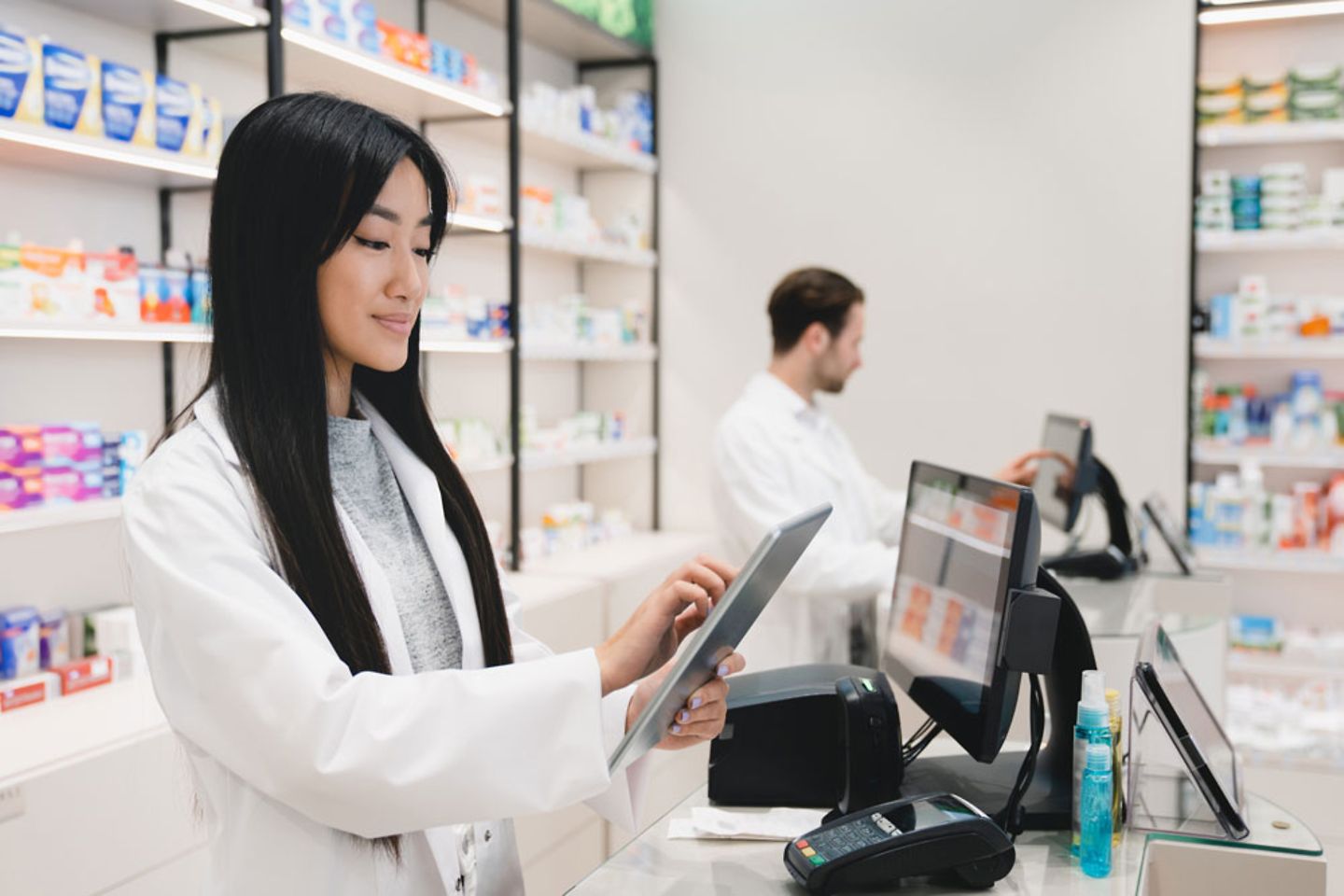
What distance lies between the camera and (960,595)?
5.73 feet

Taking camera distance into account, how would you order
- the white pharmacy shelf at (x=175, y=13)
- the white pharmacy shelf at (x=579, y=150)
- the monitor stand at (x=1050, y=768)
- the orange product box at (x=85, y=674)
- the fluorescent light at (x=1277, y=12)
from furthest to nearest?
1. the white pharmacy shelf at (x=579, y=150)
2. the fluorescent light at (x=1277, y=12)
3. the white pharmacy shelf at (x=175, y=13)
4. the orange product box at (x=85, y=674)
5. the monitor stand at (x=1050, y=768)

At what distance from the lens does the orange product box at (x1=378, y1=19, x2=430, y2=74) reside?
11.8ft

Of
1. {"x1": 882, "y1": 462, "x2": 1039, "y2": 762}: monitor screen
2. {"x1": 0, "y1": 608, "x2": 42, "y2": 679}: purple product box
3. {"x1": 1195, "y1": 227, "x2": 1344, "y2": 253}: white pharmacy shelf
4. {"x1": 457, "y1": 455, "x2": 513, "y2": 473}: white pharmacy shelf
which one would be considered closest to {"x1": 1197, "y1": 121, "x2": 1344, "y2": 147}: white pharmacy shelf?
{"x1": 1195, "y1": 227, "x2": 1344, "y2": 253}: white pharmacy shelf

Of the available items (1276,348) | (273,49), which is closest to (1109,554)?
(1276,348)

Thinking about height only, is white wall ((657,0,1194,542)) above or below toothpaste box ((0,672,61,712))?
above

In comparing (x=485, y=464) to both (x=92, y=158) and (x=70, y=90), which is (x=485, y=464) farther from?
(x=70, y=90)

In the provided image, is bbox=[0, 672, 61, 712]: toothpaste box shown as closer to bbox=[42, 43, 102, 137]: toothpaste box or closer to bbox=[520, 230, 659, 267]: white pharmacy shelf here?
bbox=[42, 43, 102, 137]: toothpaste box

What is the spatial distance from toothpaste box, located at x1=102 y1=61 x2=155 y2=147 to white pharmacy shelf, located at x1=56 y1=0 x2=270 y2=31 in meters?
0.26

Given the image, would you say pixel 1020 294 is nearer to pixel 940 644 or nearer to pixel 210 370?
pixel 940 644

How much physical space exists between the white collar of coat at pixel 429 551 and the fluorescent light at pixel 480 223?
99.6 inches

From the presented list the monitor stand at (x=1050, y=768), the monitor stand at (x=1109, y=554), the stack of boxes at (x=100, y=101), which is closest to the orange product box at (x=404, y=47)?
the stack of boxes at (x=100, y=101)

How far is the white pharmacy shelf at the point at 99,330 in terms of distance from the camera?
244cm

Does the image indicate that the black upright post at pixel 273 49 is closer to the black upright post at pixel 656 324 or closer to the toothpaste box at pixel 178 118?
the toothpaste box at pixel 178 118

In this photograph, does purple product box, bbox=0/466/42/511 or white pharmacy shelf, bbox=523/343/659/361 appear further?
white pharmacy shelf, bbox=523/343/659/361
